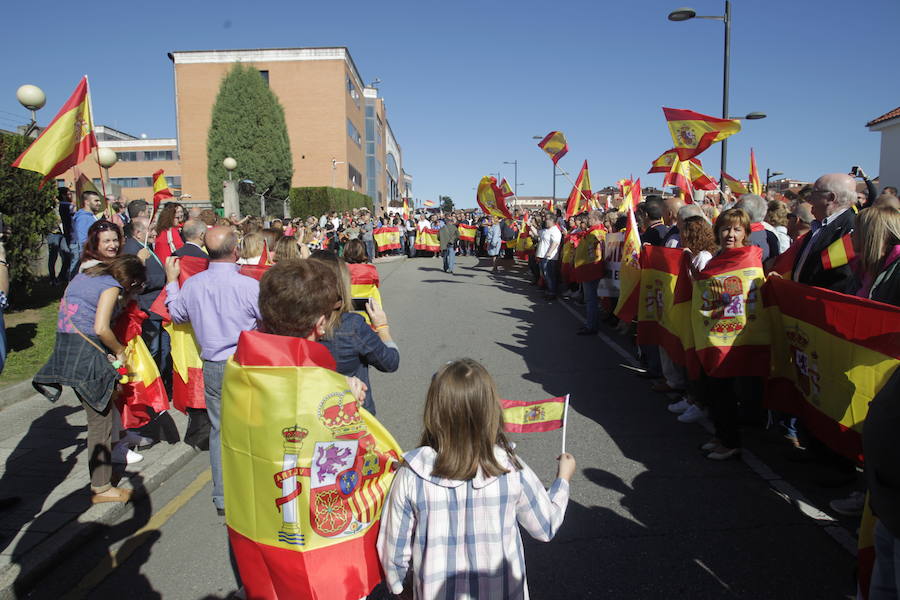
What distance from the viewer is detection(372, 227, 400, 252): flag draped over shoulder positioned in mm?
27781

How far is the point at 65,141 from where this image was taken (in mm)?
6012

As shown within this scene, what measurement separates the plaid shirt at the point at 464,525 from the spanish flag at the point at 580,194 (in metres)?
13.7

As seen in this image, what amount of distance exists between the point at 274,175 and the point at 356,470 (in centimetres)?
4622

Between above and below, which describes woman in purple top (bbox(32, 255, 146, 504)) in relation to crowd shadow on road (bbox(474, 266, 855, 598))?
above

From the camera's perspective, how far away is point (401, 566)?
2.25 meters

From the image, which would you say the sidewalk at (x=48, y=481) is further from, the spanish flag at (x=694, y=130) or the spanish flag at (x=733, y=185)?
the spanish flag at (x=733, y=185)

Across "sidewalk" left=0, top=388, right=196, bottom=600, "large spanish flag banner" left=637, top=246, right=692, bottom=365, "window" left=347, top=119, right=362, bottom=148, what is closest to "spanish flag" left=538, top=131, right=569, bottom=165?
"large spanish flag banner" left=637, top=246, right=692, bottom=365

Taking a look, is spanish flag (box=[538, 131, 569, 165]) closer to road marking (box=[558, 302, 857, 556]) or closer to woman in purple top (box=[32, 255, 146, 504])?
road marking (box=[558, 302, 857, 556])

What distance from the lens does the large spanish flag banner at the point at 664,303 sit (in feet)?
18.8

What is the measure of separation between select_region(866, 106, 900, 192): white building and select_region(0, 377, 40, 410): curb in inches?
1727

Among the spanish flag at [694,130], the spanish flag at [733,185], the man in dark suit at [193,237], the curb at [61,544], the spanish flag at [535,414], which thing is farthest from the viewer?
Result: the spanish flag at [733,185]

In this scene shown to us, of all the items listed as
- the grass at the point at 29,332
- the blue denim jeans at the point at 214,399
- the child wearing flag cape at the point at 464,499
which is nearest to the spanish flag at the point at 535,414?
the child wearing flag cape at the point at 464,499

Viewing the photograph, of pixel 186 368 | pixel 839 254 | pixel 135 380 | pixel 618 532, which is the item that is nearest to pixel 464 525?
pixel 618 532

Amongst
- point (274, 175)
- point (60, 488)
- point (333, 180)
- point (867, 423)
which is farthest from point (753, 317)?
point (333, 180)
